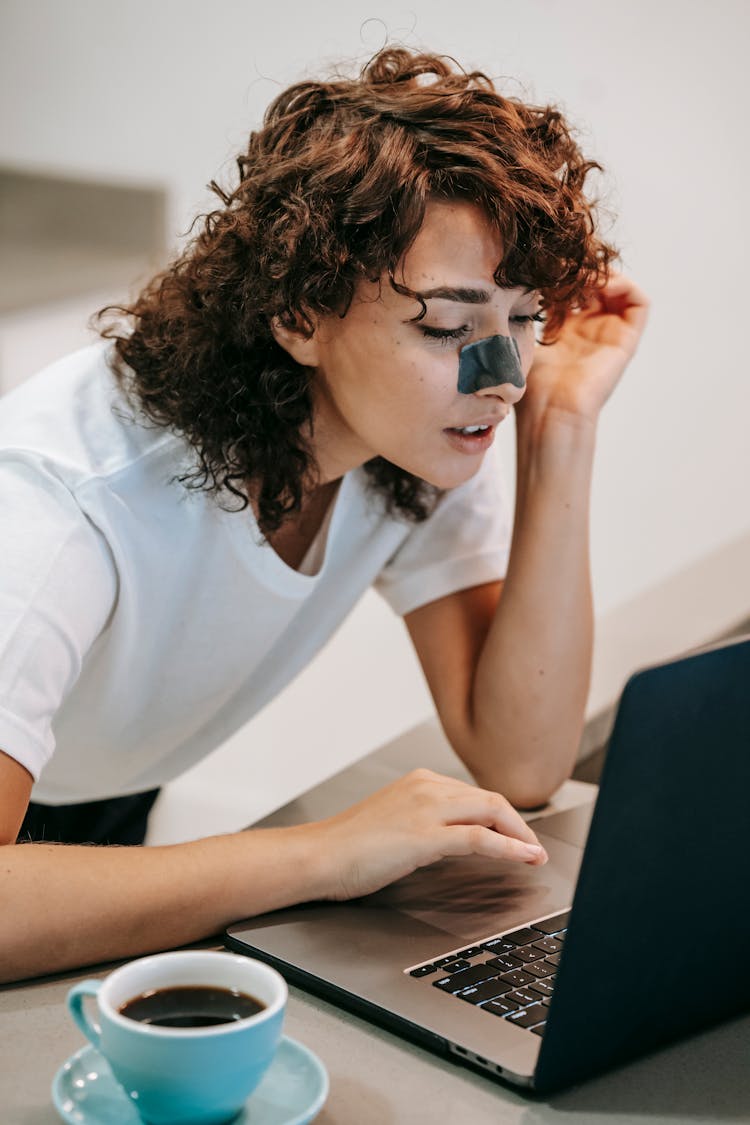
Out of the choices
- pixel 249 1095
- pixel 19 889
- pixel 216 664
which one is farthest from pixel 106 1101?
pixel 216 664

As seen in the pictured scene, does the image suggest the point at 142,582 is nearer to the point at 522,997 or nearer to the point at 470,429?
the point at 470,429

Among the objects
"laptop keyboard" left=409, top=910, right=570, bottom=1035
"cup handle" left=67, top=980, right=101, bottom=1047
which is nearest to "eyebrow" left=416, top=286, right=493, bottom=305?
"laptop keyboard" left=409, top=910, right=570, bottom=1035

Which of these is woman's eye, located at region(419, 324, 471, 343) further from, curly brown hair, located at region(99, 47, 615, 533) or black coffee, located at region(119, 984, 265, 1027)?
black coffee, located at region(119, 984, 265, 1027)

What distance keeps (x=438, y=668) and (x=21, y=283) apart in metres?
1.86

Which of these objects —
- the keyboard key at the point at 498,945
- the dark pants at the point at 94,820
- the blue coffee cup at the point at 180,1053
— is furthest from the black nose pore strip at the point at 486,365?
the dark pants at the point at 94,820

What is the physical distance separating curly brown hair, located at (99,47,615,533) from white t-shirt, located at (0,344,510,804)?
4 cm

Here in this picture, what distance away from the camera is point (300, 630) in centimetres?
130

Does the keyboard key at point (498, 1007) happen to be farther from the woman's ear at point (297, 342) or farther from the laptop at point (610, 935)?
the woman's ear at point (297, 342)

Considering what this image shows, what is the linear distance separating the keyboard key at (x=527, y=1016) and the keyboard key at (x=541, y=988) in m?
0.01

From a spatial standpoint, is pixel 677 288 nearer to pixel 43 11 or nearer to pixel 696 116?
pixel 696 116

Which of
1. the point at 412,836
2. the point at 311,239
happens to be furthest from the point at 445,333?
the point at 412,836

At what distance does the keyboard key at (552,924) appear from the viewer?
819 mm

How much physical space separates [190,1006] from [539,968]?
0.25 metres

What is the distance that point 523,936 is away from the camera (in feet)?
2.65
